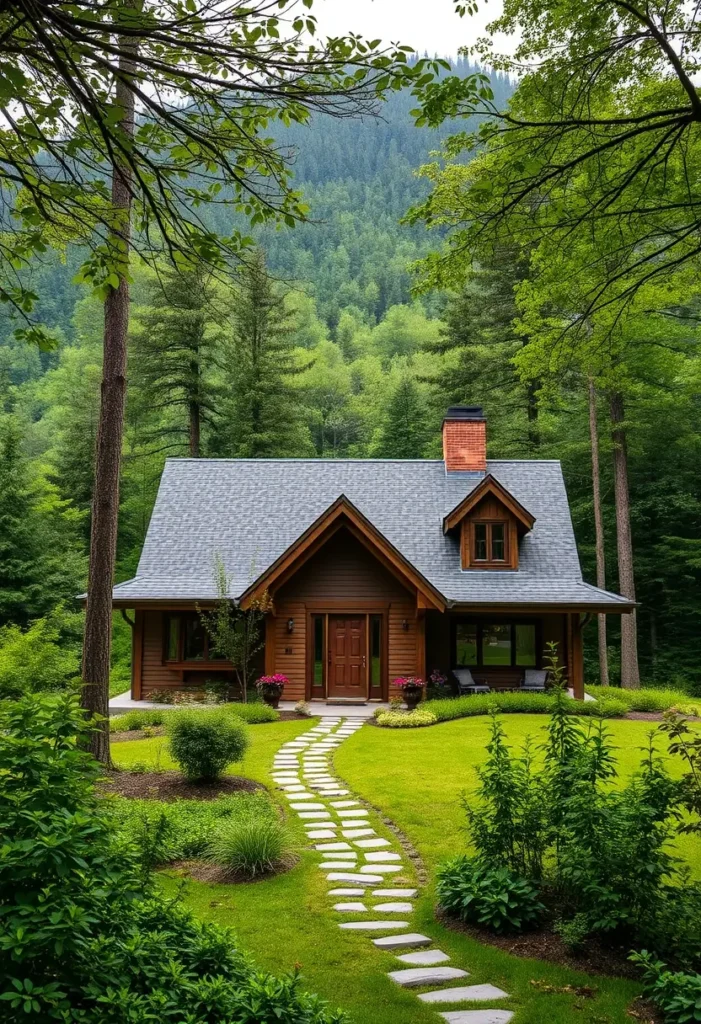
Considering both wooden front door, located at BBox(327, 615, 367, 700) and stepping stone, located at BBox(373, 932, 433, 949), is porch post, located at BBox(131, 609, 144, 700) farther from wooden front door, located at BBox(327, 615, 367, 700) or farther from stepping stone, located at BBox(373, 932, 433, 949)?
stepping stone, located at BBox(373, 932, 433, 949)

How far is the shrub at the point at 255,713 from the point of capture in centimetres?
1564

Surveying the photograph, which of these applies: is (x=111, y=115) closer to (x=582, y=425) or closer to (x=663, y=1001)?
(x=663, y=1001)

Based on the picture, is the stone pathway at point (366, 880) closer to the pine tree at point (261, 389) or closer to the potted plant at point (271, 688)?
the potted plant at point (271, 688)

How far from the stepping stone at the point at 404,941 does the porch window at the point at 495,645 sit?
557 inches

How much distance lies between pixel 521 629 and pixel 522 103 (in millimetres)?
15028

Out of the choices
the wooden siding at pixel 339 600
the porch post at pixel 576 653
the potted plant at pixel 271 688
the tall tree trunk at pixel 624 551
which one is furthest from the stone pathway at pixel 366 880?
the tall tree trunk at pixel 624 551

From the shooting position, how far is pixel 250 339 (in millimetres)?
31750

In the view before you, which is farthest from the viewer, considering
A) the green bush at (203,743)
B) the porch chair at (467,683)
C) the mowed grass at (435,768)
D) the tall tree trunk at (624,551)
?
the tall tree trunk at (624,551)

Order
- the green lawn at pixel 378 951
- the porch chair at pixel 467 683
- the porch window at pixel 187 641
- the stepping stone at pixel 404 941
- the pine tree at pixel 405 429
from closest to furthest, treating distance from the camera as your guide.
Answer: the green lawn at pixel 378 951 → the stepping stone at pixel 404 941 → the porch chair at pixel 467 683 → the porch window at pixel 187 641 → the pine tree at pixel 405 429

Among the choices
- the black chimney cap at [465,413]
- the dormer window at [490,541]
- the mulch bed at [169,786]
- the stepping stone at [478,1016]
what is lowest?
the stepping stone at [478,1016]

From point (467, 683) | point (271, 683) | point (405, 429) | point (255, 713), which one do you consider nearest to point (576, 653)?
point (467, 683)

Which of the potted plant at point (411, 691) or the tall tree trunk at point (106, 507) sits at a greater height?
the tall tree trunk at point (106, 507)

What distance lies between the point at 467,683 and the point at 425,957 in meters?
13.4

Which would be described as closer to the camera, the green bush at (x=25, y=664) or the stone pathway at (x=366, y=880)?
the stone pathway at (x=366, y=880)
